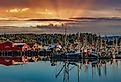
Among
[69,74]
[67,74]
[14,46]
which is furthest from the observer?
[14,46]

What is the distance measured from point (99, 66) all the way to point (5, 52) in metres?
32.8

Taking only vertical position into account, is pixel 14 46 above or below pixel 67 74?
above

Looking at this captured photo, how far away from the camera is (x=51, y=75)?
160 ft

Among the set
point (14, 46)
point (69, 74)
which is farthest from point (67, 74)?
point (14, 46)

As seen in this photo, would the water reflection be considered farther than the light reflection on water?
Yes

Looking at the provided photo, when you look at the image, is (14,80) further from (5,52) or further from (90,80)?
(5,52)

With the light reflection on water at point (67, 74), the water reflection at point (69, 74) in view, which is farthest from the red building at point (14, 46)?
the light reflection on water at point (67, 74)

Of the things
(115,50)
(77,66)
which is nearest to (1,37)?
(115,50)

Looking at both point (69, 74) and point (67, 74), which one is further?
point (69, 74)

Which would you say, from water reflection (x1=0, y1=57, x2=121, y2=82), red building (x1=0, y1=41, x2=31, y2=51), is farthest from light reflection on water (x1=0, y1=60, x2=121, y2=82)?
red building (x1=0, y1=41, x2=31, y2=51)

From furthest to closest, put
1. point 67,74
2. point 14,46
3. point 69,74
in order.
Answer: point 14,46, point 69,74, point 67,74

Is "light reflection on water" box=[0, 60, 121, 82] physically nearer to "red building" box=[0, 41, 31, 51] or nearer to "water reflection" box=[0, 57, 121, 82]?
"water reflection" box=[0, 57, 121, 82]

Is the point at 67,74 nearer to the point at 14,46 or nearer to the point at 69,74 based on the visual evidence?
the point at 69,74

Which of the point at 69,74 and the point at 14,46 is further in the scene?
the point at 14,46
